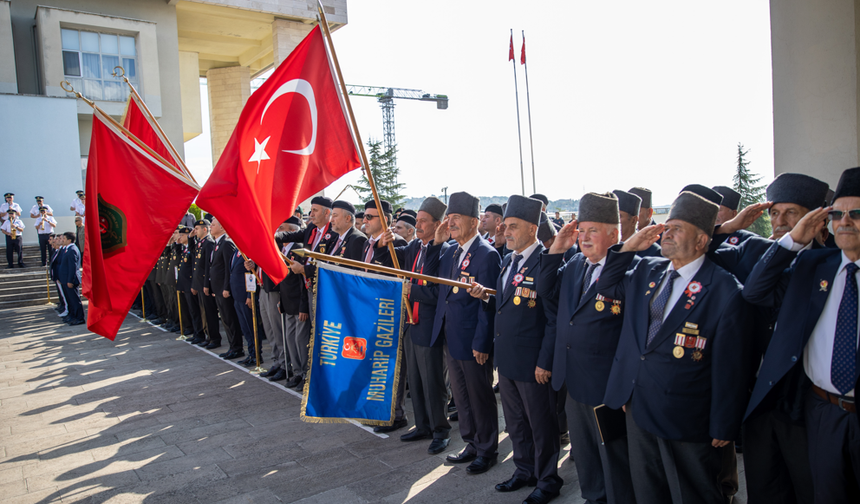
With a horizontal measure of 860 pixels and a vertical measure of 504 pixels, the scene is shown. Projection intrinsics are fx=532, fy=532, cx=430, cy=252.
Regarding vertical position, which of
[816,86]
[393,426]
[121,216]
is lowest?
[393,426]

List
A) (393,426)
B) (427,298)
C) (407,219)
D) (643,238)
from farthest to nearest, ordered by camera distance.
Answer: (407,219)
(393,426)
(427,298)
(643,238)

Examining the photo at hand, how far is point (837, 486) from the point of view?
236cm

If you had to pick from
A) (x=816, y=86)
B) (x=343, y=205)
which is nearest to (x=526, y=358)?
(x=343, y=205)

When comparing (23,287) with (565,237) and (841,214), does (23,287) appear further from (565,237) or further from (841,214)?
(841,214)

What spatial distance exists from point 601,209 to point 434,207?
6.66 feet

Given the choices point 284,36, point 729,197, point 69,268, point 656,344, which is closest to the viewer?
point 656,344

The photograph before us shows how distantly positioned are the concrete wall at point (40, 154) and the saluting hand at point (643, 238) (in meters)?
22.7

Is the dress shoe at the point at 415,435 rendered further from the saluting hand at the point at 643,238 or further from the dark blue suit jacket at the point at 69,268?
the dark blue suit jacket at the point at 69,268

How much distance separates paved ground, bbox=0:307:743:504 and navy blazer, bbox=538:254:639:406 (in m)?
0.97

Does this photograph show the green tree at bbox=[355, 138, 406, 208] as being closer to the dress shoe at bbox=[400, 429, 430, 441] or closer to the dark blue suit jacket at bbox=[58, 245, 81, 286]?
the dark blue suit jacket at bbox=[58, 245, 81, 286]

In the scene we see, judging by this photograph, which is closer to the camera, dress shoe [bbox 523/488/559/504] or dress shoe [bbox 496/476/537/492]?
dress shoe [bbox 523/488/559/504]

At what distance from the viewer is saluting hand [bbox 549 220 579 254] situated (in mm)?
3541

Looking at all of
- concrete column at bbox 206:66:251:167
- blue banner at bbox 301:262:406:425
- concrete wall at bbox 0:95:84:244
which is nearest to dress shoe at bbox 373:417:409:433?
blue banner at bbox 301:262:406:425

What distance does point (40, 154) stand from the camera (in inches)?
791
